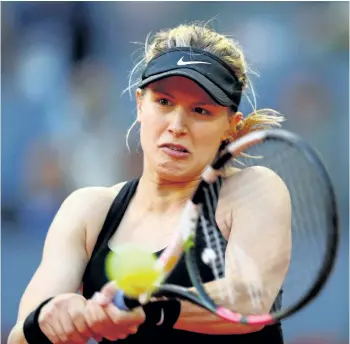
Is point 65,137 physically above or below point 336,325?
above

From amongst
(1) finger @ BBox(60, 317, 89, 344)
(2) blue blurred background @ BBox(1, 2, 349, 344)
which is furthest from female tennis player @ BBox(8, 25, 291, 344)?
(2) blue blurred background @ BBox(1, 2, 349, 344)

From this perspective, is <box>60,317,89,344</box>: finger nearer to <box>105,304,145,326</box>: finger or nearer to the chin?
<box>105,304,145,326</box>: finger

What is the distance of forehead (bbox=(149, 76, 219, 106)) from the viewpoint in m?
1.82

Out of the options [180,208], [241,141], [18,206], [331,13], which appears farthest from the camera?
[331,13]

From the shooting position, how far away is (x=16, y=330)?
177 cm

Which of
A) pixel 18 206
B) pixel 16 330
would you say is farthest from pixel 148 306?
pixel 18 206

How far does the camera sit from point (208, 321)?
171 cm

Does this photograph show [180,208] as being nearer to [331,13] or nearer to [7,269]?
[7,269]

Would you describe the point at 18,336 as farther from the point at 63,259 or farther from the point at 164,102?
the point at 164,102

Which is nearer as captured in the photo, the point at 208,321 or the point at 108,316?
the point at 108,316

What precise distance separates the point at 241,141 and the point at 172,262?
0.92 ft

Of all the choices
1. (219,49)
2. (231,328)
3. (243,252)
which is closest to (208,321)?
(231,328)

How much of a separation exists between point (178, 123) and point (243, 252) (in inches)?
12.4

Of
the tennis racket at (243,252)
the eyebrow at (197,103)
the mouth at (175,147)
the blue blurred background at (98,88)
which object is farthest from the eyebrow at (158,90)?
the blue blurred background at (98,88)
